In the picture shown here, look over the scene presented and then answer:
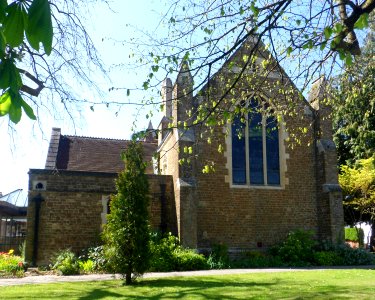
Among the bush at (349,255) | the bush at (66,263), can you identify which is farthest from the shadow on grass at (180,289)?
the bush at (349,255)

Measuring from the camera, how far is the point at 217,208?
17969mm

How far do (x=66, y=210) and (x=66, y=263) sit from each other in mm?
2894

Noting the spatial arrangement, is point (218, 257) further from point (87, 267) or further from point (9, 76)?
point (9, 76)

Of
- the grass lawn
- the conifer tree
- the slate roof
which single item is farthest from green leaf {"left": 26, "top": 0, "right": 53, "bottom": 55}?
the slate roof

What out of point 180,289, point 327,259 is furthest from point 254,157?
point 180,289

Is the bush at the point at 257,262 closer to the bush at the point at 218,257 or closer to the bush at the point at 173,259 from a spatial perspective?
the bush at the point at 218,257

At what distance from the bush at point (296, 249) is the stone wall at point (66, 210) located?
14.1ft

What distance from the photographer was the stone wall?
16.3m

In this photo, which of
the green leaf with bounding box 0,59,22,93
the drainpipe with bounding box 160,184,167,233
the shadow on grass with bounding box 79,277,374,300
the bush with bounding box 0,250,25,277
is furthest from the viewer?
the drainpipe with bounding box 160,184,167,233

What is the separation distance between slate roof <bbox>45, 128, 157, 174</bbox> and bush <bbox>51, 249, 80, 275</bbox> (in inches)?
186

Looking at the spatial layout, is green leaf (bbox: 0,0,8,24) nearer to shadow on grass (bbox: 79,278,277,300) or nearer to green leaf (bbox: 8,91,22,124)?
green leaf (bbox: 8,91,22,124)

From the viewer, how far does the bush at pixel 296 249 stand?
16.9m

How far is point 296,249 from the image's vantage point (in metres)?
17.2

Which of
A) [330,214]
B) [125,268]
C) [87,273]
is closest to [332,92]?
[125,268]
